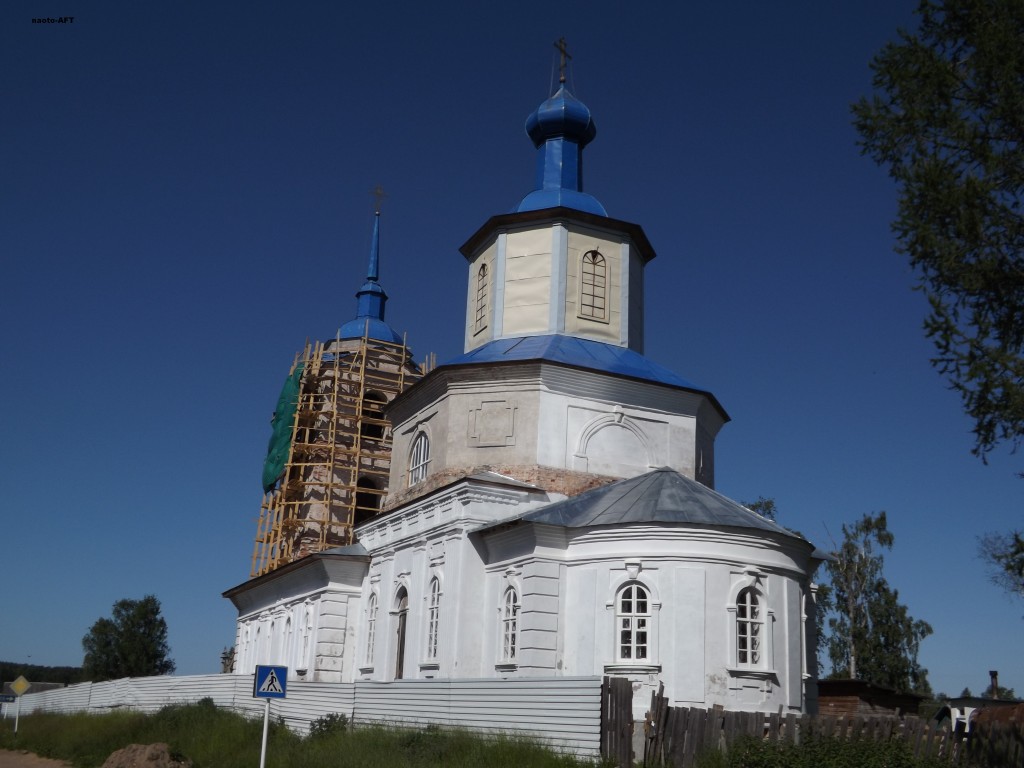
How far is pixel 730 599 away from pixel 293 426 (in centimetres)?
1980

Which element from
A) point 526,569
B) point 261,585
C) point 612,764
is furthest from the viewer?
point 261,585

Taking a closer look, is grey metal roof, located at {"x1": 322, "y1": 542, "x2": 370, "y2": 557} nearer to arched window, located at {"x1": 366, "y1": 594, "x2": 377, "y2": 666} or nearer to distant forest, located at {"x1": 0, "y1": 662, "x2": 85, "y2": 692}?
arched window, located at {"x1": 366, "y1": 594, "x2": 377, "y2": 666}

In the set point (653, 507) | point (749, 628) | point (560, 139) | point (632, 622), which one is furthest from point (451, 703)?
point (560, 139)

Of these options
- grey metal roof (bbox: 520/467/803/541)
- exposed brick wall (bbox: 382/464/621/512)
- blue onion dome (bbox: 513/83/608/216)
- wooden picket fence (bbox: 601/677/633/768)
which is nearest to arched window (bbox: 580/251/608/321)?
blue onion dome (bbox: 513/83/608/216)

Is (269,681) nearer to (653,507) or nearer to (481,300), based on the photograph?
(653,507)

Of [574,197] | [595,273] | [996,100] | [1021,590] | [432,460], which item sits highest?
[574,197]

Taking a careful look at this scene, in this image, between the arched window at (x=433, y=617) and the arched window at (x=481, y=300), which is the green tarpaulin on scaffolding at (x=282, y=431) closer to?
the arched window at (x=481, y=300)

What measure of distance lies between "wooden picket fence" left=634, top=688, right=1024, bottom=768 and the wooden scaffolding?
1937 cm

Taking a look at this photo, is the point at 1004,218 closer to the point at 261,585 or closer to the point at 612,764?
the point at 612,764

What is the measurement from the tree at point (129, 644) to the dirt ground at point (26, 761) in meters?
36.2

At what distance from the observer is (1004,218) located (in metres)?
10.8

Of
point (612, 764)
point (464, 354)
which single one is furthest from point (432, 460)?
point (612, 764)

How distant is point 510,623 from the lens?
17766 millimetres

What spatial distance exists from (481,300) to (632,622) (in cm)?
1024
